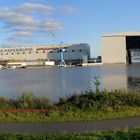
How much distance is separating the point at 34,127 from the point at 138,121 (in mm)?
3492

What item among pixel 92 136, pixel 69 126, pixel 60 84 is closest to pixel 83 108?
pixel 69 126

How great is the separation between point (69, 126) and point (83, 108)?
13.7 ft

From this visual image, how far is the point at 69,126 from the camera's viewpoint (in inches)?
546

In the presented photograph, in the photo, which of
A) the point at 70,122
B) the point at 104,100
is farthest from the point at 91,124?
the point at 104,100

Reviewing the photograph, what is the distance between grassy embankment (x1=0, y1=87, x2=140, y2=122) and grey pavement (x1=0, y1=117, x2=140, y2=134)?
1.00 meters

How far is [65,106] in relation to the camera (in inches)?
741

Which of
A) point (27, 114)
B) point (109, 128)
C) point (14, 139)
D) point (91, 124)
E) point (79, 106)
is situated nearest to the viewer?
point (14, 139)

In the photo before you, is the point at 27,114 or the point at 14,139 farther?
the point at 27,114

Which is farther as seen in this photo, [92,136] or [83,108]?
[83,108]

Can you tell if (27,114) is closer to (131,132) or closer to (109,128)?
(109,128)

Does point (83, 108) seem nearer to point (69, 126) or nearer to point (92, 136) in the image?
point (69, 126)

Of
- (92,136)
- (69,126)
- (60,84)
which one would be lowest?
(60,84)

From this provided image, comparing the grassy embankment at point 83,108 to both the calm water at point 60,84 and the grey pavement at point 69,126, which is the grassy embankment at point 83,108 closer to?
the grey pavement at point 69,126

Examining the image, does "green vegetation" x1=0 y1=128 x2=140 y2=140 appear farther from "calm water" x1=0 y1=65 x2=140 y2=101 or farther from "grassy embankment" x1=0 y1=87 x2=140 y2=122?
"calm water" x1=0 y1=65 x2=140 y2=101
